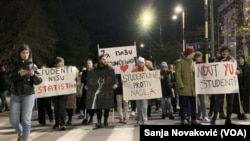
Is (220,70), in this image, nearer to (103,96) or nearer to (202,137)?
(103,96)

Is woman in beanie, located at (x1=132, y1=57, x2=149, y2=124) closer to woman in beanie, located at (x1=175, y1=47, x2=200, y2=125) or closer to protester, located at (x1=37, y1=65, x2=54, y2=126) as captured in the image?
woman in beanie, located at (x1=175, y1=47, x2=200, y2=125)

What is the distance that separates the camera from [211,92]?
10930 millimetres

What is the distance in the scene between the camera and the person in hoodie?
7648 mm

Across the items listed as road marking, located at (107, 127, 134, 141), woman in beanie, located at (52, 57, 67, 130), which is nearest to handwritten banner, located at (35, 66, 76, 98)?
woman in beanie, located at (52, 57, 67, 130)

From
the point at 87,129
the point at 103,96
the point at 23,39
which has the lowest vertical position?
the point at 87,129

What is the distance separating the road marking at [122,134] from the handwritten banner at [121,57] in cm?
371

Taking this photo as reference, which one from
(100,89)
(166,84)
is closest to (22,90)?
(100,89)

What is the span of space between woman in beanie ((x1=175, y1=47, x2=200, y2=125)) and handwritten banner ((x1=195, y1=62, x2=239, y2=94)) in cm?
A: 25

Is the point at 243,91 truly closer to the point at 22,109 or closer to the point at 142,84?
the point at 142,84

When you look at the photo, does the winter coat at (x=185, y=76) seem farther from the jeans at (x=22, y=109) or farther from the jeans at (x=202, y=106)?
the jeans at (x=22, y=109)

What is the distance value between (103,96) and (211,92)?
2.81 metres

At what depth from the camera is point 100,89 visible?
11.9 m

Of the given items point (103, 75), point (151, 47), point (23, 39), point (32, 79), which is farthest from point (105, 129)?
point (151, 47)

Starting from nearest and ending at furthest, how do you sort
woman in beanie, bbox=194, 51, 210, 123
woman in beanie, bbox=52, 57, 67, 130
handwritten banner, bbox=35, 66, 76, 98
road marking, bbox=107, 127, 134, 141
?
road marking, bbox=107, 127, 134, 141
woman in beanie, bbox=52, 57, 67, 130
woman in beanie, bbox=194, 51, 210, 123
handwritten banner, bbox=35, 66, 76, 98
